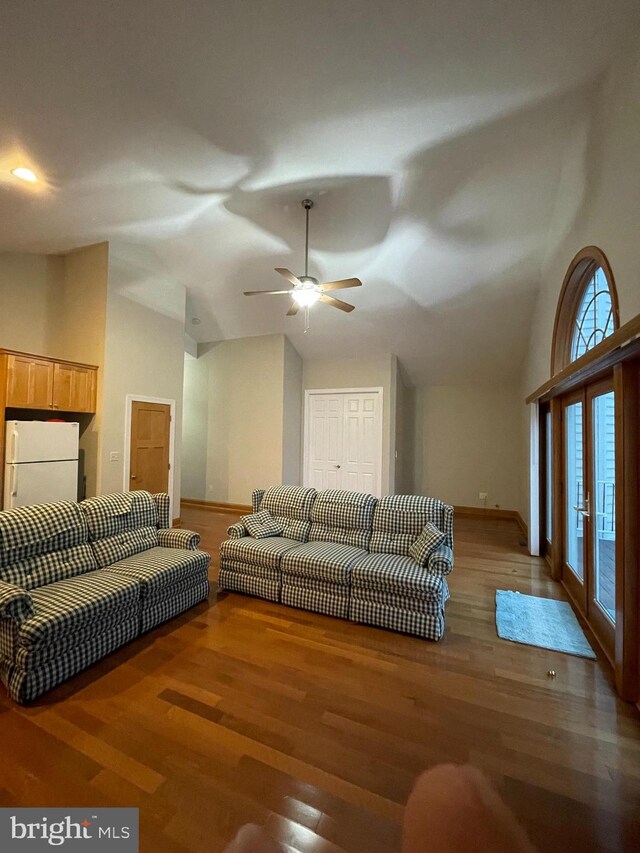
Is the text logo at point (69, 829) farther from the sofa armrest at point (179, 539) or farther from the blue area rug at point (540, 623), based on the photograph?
the blue area rug at point (540, 623)

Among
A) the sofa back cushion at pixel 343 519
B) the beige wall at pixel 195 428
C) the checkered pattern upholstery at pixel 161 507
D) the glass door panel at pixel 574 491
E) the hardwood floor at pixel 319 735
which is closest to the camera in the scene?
the hardwood floor at pixel 319 735

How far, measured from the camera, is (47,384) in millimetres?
4055

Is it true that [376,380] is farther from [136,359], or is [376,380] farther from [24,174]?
[24,174]

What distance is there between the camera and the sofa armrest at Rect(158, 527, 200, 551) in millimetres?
3322

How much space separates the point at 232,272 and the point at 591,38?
4.26 m

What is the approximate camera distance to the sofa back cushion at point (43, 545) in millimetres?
2396

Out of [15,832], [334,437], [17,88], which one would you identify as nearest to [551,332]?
[334,437]

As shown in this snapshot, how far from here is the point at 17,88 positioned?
7.32ft

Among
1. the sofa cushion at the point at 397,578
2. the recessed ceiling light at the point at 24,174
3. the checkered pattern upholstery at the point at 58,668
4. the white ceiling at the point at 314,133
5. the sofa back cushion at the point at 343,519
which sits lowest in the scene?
the checkered pattern upholstery at the point at 58,668

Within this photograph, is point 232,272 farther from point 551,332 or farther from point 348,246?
point 551,332

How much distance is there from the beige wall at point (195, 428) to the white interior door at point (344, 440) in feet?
6.82

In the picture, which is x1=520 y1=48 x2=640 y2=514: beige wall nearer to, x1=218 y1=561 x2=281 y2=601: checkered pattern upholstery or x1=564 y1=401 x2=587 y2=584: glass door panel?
x1=564 y1=401 x2=587 y2=584: glass door panel

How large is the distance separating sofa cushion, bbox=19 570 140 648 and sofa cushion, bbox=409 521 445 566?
2.15m

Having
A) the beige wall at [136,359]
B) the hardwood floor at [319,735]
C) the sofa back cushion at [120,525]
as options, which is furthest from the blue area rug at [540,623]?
the beige wall at [136,359]
